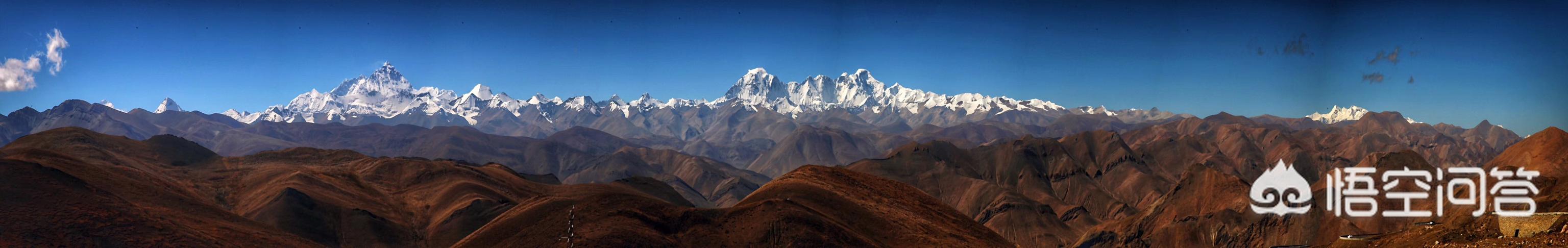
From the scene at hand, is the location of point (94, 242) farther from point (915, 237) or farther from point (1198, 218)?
point (1198, 218)

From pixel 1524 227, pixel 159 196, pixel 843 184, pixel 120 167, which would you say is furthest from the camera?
pixel 120 167

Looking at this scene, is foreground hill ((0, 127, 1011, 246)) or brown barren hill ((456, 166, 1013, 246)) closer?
brown barren hill ((456, 166, 1013, 246))

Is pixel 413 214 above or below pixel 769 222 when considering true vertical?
below

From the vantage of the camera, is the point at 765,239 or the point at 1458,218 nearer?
the point at 1458,218

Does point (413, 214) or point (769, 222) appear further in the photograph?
point (413, 214)

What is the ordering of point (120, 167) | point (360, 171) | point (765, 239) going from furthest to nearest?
1. point (360, 171)
2. point (120, 167)
3. point (765, 239)

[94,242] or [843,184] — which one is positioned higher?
[843,184]

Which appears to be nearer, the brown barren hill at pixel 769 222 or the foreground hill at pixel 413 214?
the brown barren hill at pixel 769 222

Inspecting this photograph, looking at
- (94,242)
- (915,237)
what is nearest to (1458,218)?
(915,237)
